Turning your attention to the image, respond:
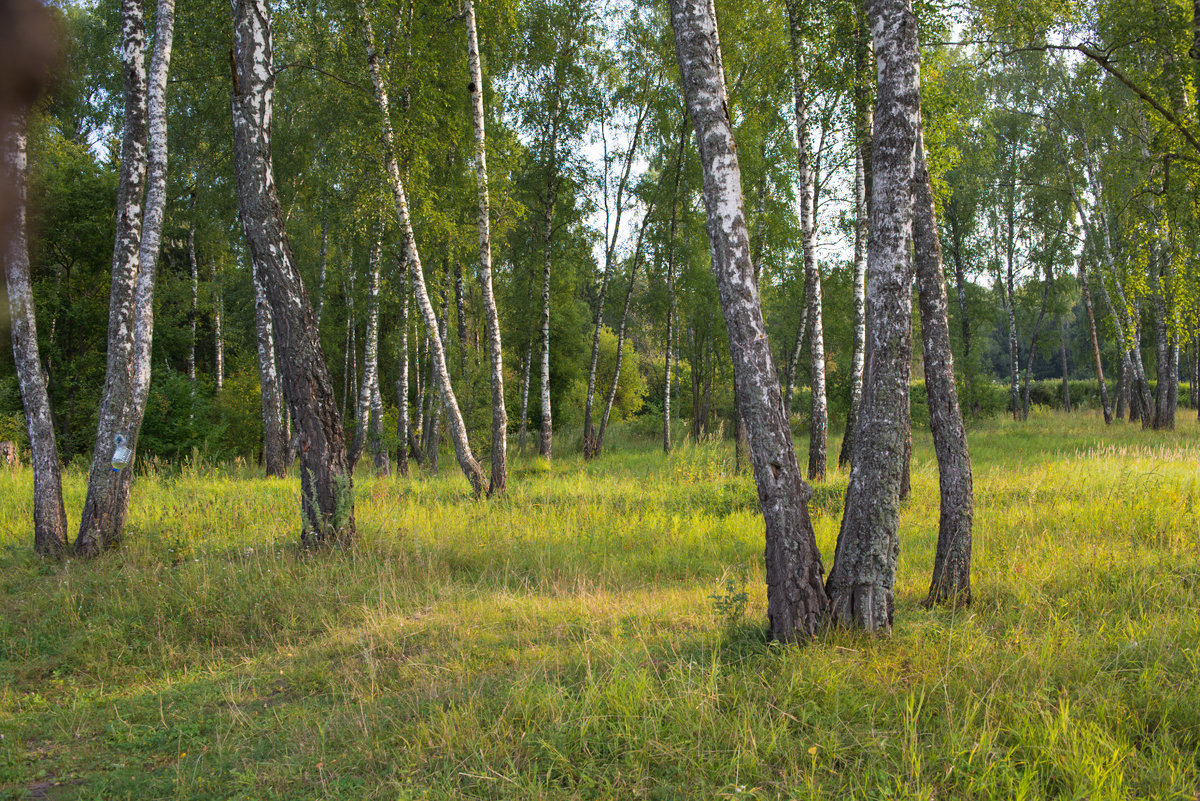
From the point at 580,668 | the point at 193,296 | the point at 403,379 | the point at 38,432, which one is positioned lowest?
the point at 580,668

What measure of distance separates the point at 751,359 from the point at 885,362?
0.89m

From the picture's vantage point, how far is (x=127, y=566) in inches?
269

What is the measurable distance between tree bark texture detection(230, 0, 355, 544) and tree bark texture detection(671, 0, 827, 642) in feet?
15.5

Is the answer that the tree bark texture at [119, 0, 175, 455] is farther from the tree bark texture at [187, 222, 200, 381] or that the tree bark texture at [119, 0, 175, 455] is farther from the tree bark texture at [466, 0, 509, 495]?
the tree bark texture at [187, 222, 200, 381]

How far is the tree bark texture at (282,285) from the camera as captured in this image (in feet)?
22.8

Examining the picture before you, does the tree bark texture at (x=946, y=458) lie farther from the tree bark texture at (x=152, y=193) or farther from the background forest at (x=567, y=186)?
the tree bark texture at (x=152, y=193)

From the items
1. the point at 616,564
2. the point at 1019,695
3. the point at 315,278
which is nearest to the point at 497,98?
the point at 315,278

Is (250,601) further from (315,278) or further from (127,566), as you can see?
(315,278)

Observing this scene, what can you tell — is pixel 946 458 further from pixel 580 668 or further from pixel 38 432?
pixel 38 432

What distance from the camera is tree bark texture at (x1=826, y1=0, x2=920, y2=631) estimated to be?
432 centimetres

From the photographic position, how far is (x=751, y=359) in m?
4.38

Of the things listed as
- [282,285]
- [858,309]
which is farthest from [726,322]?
[858,309]

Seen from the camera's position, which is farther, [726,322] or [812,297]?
[812,297]

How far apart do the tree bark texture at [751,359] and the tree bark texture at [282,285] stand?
4732 millimetres
